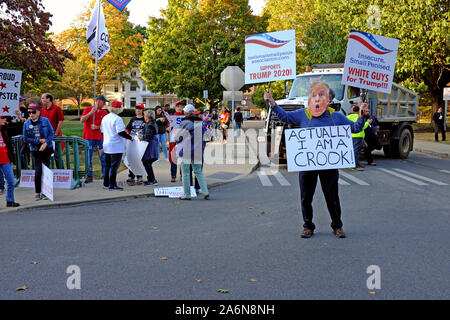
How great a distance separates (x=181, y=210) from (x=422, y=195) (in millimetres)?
4956

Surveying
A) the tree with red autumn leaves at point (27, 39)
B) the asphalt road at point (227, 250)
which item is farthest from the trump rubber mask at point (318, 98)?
the tree with red autumn leaves at point (27, 39)

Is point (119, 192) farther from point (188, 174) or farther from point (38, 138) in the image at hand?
point (38, 138)

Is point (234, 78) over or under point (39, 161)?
over

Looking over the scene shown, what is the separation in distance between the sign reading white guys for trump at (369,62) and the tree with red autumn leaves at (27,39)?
13169 mm

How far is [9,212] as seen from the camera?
8086mm

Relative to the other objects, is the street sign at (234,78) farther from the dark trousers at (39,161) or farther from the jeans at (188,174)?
the dark trousers at (39,161)

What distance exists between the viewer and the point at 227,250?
227 inches

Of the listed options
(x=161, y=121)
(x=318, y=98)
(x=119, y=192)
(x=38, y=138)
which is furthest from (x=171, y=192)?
(x=161, y=121)

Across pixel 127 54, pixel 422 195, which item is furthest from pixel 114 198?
pixel 127 54

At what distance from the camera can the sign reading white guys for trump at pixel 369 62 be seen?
12.6m

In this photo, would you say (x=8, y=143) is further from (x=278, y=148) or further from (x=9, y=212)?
(x=278, y=148)

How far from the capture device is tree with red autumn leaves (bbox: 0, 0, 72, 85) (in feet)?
64.7

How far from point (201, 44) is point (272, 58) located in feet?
108
